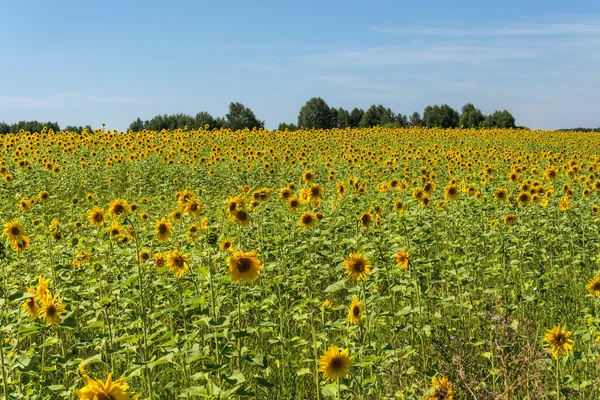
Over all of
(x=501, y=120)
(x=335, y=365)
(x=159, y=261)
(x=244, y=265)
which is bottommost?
(x=335, y=365)

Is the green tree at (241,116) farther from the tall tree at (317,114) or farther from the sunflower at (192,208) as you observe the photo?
Result: the sunflower at (192,208)

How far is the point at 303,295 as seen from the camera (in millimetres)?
4961

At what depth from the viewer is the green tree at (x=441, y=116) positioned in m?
61.3

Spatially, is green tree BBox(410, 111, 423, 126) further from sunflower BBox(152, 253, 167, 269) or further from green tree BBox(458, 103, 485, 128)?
sunflower BBox(152, 253, 167, 269)

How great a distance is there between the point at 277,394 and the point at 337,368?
4.44 ft

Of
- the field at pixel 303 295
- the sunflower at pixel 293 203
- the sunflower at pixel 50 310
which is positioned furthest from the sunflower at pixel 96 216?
the sunflower at pixel 293 203

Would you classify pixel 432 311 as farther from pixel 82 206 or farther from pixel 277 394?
pixel 82 206

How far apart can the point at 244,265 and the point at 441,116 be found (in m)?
60.8

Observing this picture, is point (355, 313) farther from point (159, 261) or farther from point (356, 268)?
point (159, 261)

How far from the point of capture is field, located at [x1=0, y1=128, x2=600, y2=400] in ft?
12.0

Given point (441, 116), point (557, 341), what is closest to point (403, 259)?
point (557, 341)

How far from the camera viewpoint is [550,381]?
4.33 m

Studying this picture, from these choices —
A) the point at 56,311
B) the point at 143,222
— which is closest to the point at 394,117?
the point at 143,222

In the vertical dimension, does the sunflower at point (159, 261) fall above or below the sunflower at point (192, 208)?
below
